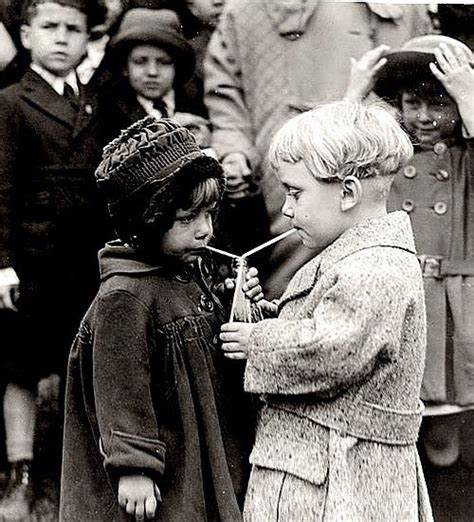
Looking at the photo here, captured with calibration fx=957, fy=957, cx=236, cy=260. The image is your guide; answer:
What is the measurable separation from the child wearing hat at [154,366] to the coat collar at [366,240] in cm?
30

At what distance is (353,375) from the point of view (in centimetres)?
Result: 217

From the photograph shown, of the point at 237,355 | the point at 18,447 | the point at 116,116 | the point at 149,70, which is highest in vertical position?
the point at 149,70

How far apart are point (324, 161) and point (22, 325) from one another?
46.7 inches

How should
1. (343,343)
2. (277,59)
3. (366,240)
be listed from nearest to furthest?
(343,343), (366,240), (277,59)

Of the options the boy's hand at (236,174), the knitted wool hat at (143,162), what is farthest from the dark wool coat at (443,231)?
the knitted wool hat at (143,162)

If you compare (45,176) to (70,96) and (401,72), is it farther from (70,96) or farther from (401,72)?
(401,72)

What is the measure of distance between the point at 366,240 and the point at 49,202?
1074mm

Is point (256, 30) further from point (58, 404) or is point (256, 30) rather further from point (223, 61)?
point (58, 404)

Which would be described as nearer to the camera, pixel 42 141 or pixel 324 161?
pixel 324 161

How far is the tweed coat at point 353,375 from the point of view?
2.15 m

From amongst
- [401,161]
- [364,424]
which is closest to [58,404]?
[364,424]

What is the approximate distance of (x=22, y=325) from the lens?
2910 mm

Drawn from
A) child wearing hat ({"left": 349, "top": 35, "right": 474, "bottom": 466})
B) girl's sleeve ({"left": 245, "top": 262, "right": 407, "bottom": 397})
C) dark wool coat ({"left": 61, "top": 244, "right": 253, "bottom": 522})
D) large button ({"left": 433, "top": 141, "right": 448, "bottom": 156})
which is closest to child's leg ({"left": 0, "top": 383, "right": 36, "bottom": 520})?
dark wool coat ({"left": 61, "top": 244, "right": 253, "bottom": 522})

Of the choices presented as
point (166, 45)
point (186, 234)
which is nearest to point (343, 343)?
point (186, 234)
